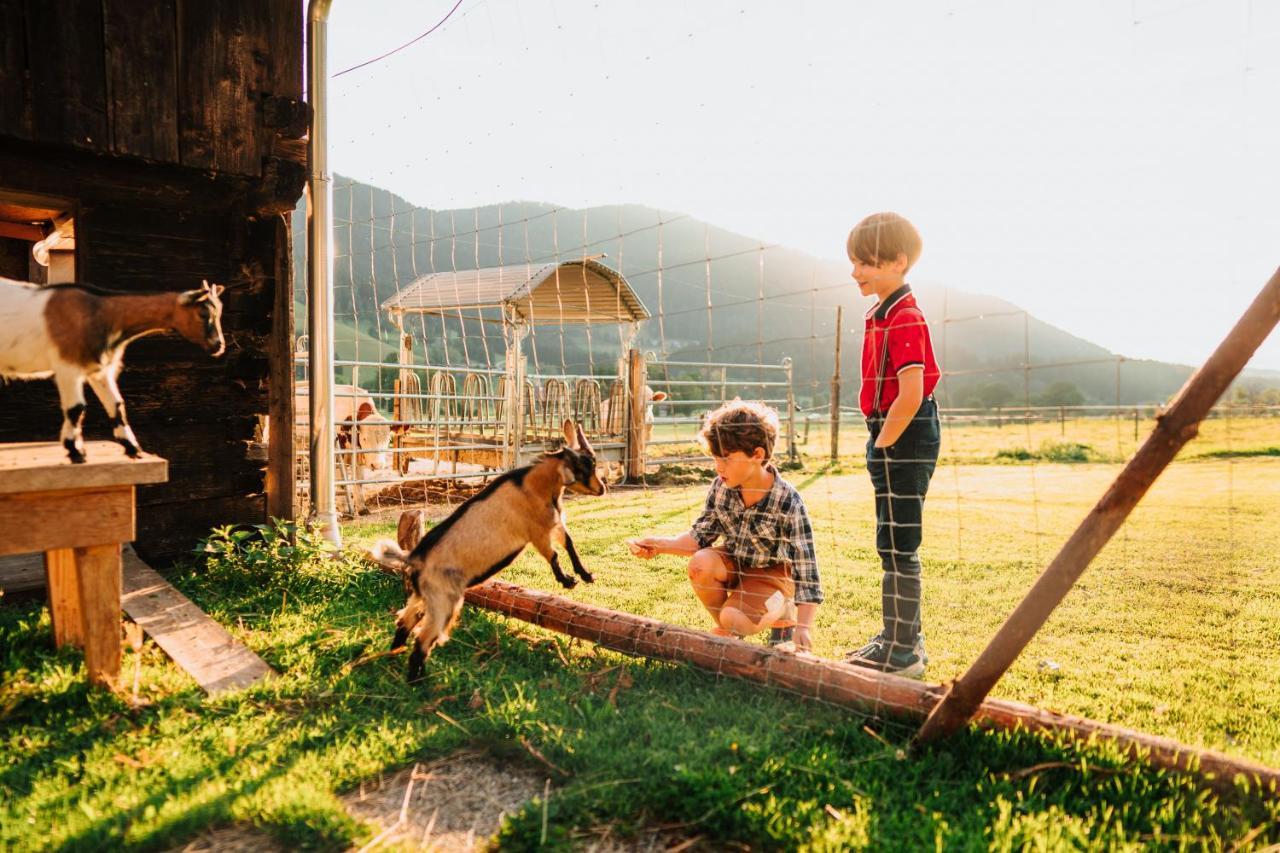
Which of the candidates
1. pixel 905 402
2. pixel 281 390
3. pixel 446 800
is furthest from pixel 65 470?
pixel 905 402

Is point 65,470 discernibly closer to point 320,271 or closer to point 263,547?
point 263,547

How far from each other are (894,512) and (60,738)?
3.17 m

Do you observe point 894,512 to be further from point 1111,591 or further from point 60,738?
point 60,738

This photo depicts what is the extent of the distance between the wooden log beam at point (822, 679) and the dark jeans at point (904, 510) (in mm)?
588

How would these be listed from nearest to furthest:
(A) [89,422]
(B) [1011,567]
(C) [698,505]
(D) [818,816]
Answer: (D) [818,816]
(A) [89,422]
(B) [1011,567]
(C) [698,505]

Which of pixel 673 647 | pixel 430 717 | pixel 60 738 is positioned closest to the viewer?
pixel 60 738

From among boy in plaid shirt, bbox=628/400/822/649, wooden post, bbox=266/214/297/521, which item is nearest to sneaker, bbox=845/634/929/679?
boy in plaid shirt, bbox=628/400/822/649

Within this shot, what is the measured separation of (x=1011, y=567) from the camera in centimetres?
531

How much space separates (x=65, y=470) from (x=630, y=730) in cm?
219

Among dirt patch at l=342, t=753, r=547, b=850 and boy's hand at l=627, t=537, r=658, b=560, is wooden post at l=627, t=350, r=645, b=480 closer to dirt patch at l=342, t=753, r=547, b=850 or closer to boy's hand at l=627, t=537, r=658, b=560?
boy's hand at l=627, t=537, r=658, b=560

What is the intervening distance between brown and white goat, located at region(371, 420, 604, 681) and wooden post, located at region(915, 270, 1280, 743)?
5.23 ft

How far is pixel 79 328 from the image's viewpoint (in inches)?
104

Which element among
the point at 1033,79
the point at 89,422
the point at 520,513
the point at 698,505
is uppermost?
the point at 1033,79

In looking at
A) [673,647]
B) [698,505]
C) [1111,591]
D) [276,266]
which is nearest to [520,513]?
[673,647]
